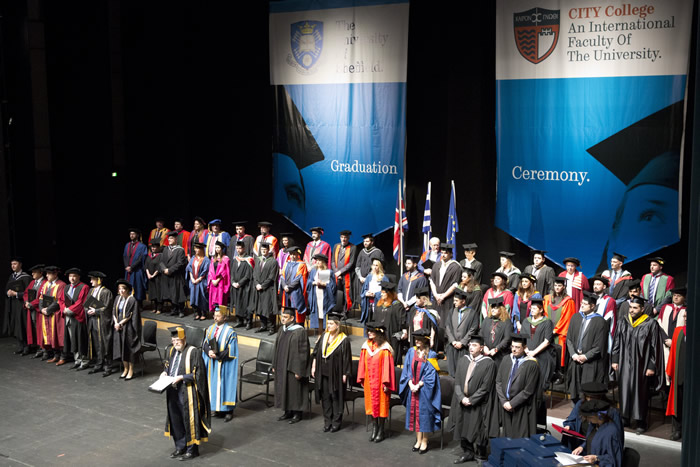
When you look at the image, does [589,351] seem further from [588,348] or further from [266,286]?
[266,286]

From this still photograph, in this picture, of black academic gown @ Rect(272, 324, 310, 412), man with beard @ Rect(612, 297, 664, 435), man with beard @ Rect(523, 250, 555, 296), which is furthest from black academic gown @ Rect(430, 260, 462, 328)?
man with beard @ Rect(612, 297, 664, 435)

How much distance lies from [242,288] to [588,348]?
6.13m

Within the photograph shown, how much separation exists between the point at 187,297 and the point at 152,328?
2661 mm

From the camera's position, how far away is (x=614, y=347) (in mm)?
10070

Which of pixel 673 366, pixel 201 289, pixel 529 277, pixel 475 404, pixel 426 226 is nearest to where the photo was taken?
pixel 475 404

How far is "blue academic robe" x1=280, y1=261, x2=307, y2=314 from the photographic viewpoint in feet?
43.6

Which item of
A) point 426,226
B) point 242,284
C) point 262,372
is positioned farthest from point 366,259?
point 262,372

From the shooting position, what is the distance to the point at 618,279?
37.8ft

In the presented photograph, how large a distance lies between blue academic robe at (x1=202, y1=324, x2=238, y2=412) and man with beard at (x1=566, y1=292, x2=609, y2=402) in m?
4.28

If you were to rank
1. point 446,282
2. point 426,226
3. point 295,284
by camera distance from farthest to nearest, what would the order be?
point 426,226 < point 295,284 < point 446,282

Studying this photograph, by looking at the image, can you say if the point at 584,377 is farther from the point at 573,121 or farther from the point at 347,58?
the point at 347,58

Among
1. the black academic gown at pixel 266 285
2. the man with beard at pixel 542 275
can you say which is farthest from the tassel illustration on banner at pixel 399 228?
the man with beard at pixel 542 275

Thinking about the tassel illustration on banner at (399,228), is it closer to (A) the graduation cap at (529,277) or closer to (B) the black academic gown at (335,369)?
(A) the graduation cap at (529,277)

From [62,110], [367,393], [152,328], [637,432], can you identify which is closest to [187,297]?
[152,328]
